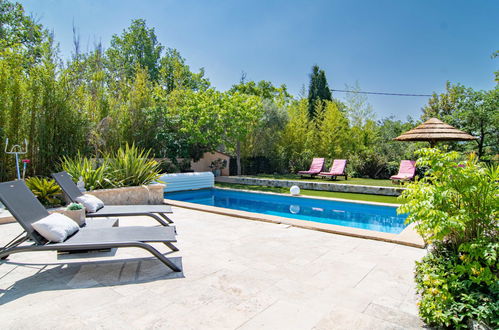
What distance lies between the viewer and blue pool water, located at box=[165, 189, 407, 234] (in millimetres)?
7621

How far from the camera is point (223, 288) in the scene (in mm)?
2807

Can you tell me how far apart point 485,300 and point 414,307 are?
0.57 metres

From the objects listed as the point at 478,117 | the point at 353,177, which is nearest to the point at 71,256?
the point at 353,177

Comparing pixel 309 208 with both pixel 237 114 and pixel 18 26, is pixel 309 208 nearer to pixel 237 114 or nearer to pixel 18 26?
pixel 237 114

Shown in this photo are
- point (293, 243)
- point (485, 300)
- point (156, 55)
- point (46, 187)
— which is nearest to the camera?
point (485, 300)

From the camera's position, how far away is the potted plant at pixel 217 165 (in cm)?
1623

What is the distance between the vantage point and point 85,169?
7.16m

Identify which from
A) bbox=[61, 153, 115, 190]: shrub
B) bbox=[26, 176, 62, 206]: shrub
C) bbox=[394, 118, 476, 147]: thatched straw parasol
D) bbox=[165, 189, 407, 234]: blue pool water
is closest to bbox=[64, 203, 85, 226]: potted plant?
bbox=[26, 176, 62, 206]: shrub

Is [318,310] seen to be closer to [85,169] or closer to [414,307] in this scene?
[414,307]

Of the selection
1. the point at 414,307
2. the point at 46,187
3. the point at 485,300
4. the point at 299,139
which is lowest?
the point at 414,307

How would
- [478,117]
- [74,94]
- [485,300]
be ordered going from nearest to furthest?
[485,300], [74,94], [478,117]

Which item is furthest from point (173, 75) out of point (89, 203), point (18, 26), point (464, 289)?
point (464, 289)

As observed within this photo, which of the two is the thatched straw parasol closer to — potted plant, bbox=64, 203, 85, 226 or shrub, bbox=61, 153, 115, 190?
shrub, bbox=61, 153, 115, 190

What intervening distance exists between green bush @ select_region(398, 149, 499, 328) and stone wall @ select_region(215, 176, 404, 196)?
8.72 metres
